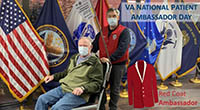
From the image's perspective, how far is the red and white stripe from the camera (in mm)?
3135

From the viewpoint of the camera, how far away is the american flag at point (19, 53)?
3.12 m

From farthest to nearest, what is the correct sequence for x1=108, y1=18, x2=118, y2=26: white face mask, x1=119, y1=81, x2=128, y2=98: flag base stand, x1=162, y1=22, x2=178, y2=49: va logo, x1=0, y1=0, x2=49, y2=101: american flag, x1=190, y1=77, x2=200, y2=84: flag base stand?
1. x1=190, y1=77, x2=200, y2=84: flag base stand
2. x1=162, y1=22, x2=178, y2=49: va logo
3. x1=119, y1=81, x2=128, y2=98: flag base stand
4. x1=0, y1=0, x2=49, y2=101: american flag
5. x1=108, y1=18, x2=118, y2=26: white face mask

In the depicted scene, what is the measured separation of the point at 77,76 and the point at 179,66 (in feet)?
9.96

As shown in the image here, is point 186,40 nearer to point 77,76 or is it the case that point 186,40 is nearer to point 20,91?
point 77,76

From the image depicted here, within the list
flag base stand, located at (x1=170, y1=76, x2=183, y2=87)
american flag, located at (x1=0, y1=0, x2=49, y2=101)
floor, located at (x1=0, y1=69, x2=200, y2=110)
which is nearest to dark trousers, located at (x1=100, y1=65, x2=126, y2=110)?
floor, located at (x1=0, y1=69, x2=200, y2=110)

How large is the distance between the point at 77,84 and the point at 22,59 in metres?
1.32

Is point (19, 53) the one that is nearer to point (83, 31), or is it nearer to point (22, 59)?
point (22, 59)

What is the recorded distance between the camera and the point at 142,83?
3.12m

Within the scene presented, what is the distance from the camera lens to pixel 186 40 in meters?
4.79

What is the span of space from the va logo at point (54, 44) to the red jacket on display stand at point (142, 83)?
1219mm

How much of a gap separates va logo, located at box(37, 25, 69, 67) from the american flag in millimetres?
135

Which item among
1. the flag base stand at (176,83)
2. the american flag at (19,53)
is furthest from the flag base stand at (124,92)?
the american flag at (19,53)

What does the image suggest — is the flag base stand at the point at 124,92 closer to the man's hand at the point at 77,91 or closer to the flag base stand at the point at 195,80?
the flag base stand at the point at 195,80

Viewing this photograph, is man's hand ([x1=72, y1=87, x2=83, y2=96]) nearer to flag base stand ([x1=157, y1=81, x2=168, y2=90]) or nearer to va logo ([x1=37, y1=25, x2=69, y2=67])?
va logo ([x1=37, y1=25, x2=69, y2=67])
